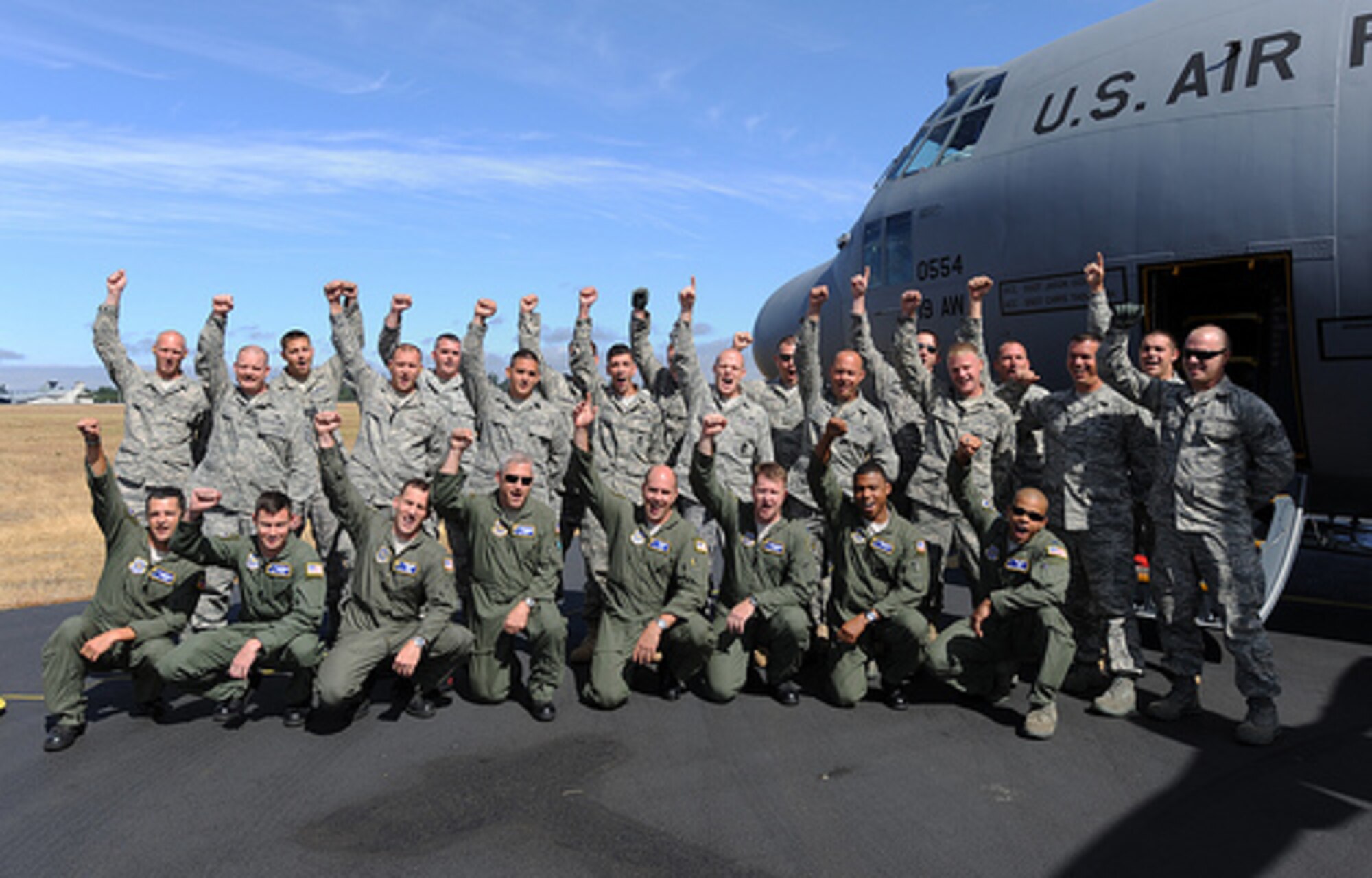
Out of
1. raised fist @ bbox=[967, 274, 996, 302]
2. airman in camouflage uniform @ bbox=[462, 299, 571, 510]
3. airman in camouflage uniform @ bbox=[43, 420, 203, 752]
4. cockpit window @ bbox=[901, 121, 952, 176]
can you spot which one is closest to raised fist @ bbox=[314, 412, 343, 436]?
airman in camouflage uniform @ bbox=[43, 420, 203, 752]

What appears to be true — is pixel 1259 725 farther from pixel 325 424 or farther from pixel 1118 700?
pixel 325 424

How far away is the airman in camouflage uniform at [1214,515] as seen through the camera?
16.6ft

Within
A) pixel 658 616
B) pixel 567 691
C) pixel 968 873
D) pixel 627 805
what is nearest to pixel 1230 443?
pixel 968 873

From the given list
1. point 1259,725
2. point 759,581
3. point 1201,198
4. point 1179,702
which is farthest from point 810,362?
point 1259,725

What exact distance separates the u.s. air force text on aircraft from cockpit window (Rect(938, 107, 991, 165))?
96 centimetres

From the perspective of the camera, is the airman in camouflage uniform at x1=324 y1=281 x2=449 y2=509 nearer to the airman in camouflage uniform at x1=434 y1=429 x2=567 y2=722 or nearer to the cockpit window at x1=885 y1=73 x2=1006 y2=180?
the airman in camouflage uniform at x1=434 y1=429 x2=567 y2=722

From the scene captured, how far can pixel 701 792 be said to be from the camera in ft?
14.7

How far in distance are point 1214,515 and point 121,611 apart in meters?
6.60

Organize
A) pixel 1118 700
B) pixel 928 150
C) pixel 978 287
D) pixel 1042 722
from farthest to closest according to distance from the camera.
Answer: pixel 928 150
pixel 978 287
pixel 1118 700
pixel 1042 722

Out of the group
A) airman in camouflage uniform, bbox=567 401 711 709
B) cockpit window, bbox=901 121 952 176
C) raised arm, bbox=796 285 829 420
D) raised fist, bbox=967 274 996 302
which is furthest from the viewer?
cockpit window, bbox=901 121 952 176

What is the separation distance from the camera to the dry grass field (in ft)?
34.1

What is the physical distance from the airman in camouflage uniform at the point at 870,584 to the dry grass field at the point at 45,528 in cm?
835

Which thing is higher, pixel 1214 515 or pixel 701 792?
pixel 1214 515

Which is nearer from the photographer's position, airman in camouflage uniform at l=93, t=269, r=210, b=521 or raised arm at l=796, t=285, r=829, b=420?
airman in camouflage uniform at l=93, t=269, r=210, b=521
